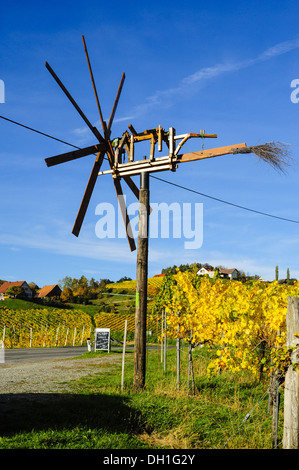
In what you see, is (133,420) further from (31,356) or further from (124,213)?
(31,356)

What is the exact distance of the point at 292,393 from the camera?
5.63 metres

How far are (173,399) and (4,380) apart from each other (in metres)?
5.71

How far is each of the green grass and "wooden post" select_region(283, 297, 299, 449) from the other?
0.51 meters

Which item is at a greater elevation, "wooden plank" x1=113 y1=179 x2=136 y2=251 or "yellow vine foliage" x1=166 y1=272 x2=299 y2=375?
"wooden plank" x1=113 y1=179 x2=136 y2=251

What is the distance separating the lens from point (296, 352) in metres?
5.65

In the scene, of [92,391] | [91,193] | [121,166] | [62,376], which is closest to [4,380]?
[62,376]

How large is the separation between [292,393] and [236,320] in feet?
13.2

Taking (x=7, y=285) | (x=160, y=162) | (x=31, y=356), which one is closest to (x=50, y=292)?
(x=7, y=285)

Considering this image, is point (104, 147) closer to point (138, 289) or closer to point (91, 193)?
point (91, 193)

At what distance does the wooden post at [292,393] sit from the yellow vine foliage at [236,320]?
226 millimetres

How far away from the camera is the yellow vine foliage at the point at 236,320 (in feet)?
24.5

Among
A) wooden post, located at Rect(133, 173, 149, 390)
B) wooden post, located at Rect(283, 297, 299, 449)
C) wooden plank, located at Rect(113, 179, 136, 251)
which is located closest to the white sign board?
wooden plank, located at Rect(113, 179, 136, 251)

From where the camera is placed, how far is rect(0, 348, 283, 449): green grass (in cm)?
650

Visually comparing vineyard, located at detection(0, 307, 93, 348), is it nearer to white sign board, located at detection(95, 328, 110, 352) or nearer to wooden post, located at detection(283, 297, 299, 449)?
white sign board, located at detection(95, 328, 110, 352)
